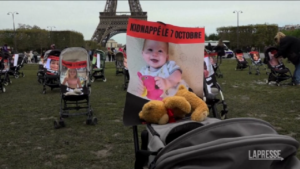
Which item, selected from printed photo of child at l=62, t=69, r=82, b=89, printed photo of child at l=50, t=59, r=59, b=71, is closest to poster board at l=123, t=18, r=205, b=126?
printed photo of child at l=62, t=69, r=82, b=89

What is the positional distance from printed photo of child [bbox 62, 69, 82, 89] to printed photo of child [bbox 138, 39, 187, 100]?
3.68 metres

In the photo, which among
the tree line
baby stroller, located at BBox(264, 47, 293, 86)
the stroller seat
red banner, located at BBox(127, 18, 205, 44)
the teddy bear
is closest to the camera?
the teddy bear

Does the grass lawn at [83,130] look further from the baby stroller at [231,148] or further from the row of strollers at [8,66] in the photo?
the row of strollers at [8,66]

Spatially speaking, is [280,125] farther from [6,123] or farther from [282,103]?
[6,123]

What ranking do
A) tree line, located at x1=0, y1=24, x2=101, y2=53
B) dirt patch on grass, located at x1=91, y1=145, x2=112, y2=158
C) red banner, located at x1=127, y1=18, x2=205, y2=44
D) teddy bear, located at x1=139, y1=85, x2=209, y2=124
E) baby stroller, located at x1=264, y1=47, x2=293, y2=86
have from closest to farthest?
1. teddy bear, located at x1=139, y1=85, x2=209, y2=124
2. red banner, located at x1=127, y1=18, x2=205, y2=44
3. dirt patch on grass, located at x1=91, y1=145, x2=112, y2=158
4. baby stroller, located at x1=264, y1=47, x2=293, y2=86
5. tree line, located at x1=0, y1=24, x2=101, y2=53

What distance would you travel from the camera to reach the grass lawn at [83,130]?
13.0 ft

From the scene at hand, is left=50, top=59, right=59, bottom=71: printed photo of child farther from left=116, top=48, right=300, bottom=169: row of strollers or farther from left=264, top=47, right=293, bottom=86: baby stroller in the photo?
left=116, top=48, right=300, bottom=169: row of strollers

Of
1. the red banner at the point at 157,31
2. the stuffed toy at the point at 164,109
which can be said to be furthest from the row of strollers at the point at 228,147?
the red banner at the point at 157,31

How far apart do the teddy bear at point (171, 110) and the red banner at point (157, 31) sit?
57 centimetres

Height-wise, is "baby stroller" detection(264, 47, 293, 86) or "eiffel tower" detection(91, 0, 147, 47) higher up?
"eiffel tower" detection(91, 0, 147, 47)

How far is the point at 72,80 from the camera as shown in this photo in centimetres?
628

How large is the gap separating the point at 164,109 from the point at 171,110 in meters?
0.07

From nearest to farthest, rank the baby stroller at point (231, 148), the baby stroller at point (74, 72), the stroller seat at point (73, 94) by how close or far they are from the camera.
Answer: the baby stroller at point (231, 148)
the stroller seat at point (73, 94)
the baby stroller at point (74, 72)

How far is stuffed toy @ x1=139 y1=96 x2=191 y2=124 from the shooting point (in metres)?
2.49
